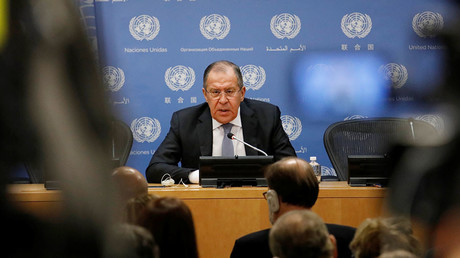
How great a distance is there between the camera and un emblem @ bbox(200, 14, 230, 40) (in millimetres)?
5379

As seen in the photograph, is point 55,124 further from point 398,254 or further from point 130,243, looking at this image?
point 398,254

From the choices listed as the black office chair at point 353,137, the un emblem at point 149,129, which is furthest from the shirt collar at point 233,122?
the un emblem at point 149,129

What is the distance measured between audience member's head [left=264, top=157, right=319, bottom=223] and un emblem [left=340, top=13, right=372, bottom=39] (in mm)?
3202

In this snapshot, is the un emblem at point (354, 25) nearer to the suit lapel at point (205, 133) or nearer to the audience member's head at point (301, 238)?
the suit lapel at point (205, 133)

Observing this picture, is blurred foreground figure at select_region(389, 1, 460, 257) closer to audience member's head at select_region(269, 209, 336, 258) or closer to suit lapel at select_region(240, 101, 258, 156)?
audience member's head at select_region(269, 209, 336, 258)

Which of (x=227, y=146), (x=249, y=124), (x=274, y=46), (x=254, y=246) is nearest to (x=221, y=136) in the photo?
(x=227, y=146)

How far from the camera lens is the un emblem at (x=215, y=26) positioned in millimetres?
5379

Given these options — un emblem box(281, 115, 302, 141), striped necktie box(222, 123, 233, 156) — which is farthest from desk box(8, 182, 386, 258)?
un emblem box(281, 115, 302, 141)

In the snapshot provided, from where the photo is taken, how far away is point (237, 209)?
10.5 ft

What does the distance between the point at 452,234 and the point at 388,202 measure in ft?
0.14

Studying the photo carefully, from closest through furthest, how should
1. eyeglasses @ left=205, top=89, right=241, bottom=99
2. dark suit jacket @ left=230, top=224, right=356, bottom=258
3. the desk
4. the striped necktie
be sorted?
dark suit jacket @ left=230, top=224, right=356, bottom=258 → the desk → the striped necktie → eyeglasses @ left=205, top=89, right=241, bottom=99

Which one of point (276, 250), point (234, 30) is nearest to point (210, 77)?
point (234, 30)

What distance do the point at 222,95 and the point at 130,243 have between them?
4.08 metres

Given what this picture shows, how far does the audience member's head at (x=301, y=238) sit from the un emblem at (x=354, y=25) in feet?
13.8
